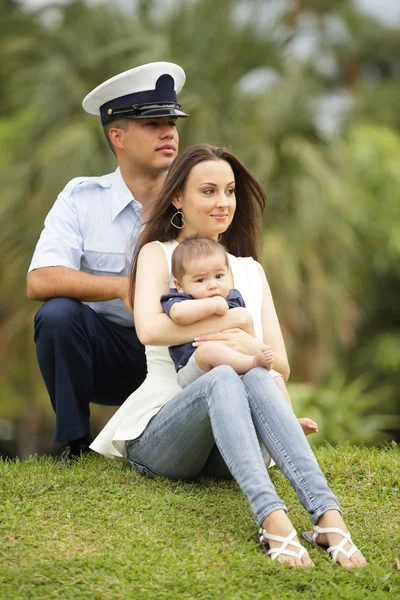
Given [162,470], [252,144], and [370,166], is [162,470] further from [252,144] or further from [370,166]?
[370,166]

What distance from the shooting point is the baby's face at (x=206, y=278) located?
11.1ft

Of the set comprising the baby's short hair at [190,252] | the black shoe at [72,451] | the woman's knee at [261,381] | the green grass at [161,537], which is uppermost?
the baby's short hair at [190,252]

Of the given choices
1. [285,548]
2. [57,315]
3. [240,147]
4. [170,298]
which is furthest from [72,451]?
[240,147]

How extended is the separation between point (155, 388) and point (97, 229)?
1.06m

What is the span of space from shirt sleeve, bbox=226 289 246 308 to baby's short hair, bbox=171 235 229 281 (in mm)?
107

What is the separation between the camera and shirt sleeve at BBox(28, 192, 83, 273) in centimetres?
409

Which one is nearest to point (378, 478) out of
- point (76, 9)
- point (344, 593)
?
point (344, 593)

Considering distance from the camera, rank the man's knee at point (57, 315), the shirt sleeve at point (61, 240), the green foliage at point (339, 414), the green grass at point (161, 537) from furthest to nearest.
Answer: the green foliage at point (339, 414)
the shirt sleeve at point (61, 240)
the man's knee at point (57, 315)
the green grass at point (161, 537)

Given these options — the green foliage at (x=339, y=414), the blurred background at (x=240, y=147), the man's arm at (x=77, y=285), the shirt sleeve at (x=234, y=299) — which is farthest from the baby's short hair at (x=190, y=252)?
the blurred background at (x=240, y=147)

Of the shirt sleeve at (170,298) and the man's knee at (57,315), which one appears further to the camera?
the man's knee at (57,315)

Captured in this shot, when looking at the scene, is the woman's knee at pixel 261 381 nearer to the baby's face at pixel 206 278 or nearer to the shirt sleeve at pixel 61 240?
the baby's face at pixel 206 278

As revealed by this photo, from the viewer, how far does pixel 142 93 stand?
4.38 meters

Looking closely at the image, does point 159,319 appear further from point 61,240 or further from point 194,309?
point 61,240

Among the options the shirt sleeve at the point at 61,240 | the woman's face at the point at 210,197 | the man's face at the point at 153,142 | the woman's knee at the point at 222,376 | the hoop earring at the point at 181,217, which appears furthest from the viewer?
the man's face at the point at 153,142
